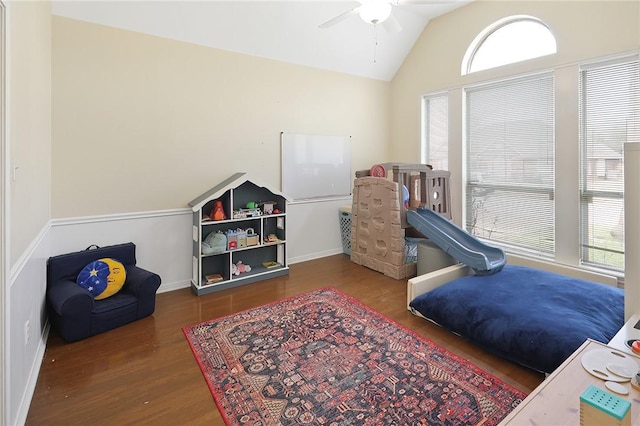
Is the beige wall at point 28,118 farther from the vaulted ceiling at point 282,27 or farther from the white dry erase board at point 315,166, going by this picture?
the white dry erase board at point 315,166

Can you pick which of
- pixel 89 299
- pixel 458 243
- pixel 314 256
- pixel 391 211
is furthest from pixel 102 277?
pixel 458 243

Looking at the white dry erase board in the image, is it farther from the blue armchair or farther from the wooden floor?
the blue armchair

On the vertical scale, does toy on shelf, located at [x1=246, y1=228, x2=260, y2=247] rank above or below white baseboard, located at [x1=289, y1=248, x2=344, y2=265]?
above

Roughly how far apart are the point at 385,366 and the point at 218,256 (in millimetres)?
2338

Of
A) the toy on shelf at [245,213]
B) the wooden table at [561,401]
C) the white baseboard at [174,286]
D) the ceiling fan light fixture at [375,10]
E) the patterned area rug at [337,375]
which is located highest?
the ceiling fan light fixture at [375,10]

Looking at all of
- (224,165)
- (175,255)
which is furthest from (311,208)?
(175,255)

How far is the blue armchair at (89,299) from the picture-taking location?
2.49 metres

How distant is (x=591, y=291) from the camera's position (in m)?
2.69

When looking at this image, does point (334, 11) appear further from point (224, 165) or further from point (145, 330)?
point (145, 330)

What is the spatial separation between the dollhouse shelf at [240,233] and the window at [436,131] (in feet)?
7.84

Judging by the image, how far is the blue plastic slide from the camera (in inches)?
126

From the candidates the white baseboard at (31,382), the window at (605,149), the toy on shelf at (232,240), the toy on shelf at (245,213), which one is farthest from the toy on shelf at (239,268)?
the window at (605,149)

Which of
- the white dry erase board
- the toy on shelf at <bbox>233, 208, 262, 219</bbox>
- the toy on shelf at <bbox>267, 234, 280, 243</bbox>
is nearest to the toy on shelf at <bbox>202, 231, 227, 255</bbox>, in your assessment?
the toy on shelf at <bbox>233, 208, 262, 219</bbox>

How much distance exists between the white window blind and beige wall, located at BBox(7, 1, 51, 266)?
4.48m
